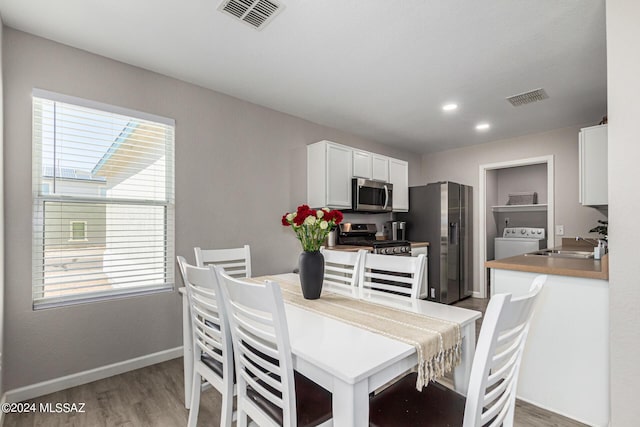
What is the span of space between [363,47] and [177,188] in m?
1.94

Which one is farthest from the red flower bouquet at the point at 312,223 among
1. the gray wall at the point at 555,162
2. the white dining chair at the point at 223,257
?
the gray wall at the point at 555,162

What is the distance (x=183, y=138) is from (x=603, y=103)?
420 cm

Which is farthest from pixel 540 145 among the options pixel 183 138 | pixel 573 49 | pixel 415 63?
pixel 183 138

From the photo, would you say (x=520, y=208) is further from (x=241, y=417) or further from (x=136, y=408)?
(x=136, y=408)

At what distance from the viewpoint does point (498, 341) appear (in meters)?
0.90

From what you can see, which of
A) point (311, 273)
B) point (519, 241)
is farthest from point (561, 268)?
point (519, 241)

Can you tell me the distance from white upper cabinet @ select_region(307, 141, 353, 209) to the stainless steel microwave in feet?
0.32

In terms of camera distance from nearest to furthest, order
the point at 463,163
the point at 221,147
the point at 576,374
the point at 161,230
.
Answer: the point at 576,374
the point at 161,230
the point at 221,147
the point at 463,163

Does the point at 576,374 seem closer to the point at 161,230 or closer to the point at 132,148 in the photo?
the point at 161,230

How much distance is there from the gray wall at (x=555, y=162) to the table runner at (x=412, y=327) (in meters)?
3.92

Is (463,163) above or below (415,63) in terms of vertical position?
below

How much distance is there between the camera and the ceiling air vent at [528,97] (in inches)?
119

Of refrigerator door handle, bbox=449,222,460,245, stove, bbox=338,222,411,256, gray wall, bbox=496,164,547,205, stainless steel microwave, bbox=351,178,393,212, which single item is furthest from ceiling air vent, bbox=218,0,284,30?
gray wall, bbox=496,164,547,205

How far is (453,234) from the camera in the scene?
473cm
